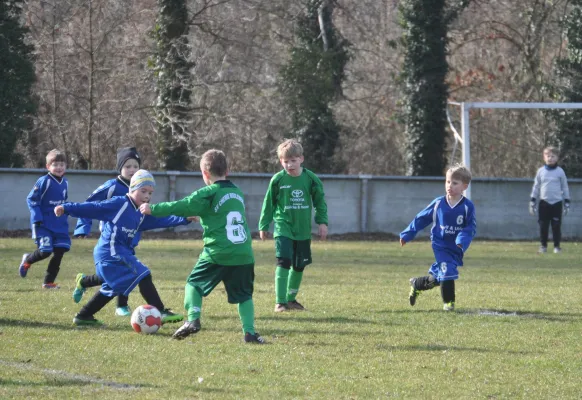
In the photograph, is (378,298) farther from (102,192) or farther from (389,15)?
(389,15)

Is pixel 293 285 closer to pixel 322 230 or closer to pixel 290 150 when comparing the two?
pixel 322 230

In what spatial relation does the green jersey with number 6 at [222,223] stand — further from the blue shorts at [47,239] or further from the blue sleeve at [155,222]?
the blue shorts at [47,239]

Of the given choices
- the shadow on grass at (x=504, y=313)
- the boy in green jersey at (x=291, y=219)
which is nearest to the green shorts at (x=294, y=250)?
the boy in green jersey at (x=291, y=219)

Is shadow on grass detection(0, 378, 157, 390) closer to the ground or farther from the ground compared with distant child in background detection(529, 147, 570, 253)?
closer to the ground

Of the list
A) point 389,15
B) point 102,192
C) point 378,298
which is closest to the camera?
point 102,192

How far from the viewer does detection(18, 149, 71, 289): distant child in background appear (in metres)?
12.1

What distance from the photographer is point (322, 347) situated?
7762mm

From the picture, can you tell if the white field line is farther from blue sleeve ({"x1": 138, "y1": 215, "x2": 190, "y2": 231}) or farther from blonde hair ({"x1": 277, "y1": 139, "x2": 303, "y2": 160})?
blonde hair ({"x1": 277, "y1": 139, "x2": 303, "y2": 160})

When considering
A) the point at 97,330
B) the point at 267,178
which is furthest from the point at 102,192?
the point at 267,178

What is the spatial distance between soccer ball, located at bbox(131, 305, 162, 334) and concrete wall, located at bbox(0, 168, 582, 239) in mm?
15056

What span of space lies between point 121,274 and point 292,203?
7.55 ft

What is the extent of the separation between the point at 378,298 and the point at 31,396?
6.06 meters

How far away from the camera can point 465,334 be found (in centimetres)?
851

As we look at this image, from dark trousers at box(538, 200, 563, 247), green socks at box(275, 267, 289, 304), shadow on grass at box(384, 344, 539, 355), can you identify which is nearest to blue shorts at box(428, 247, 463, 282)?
green socks at box(275, 267, 289, 304)
